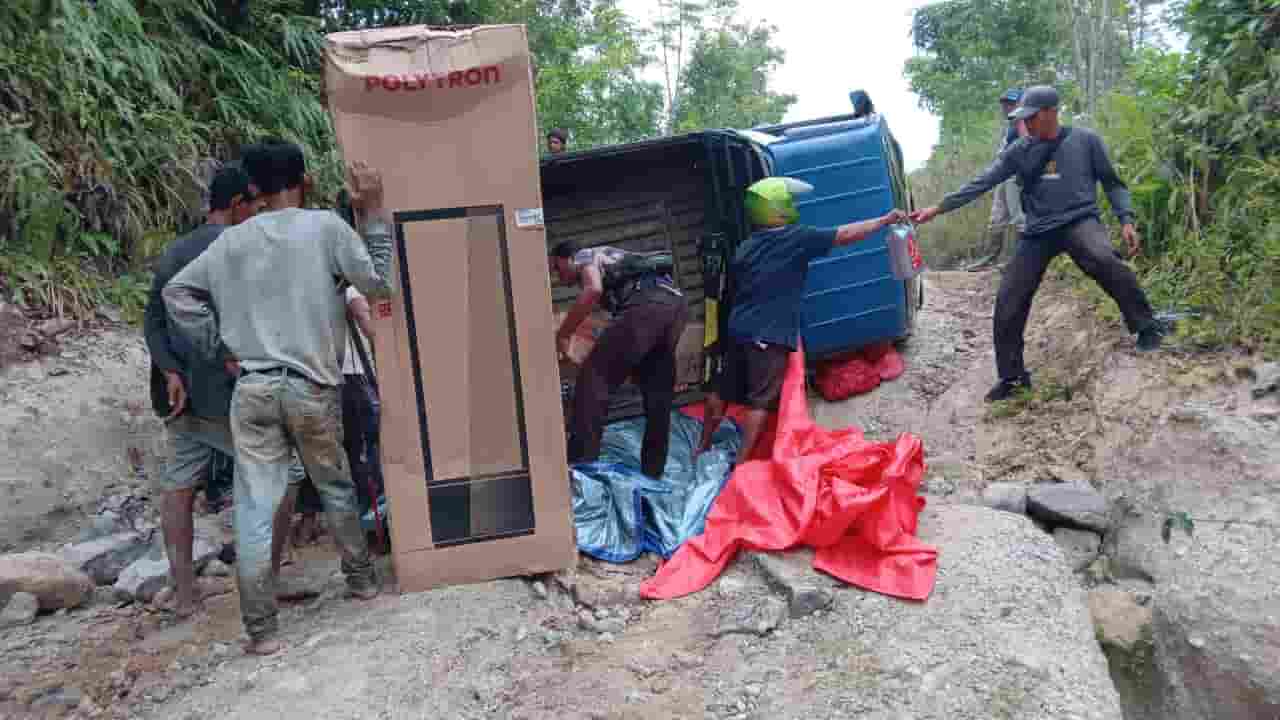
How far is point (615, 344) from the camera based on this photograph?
436 centimetres

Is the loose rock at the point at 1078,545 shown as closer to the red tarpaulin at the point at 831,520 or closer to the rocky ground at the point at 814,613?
the rocky ground at the point at 814,613

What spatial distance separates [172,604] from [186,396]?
0.84 meters

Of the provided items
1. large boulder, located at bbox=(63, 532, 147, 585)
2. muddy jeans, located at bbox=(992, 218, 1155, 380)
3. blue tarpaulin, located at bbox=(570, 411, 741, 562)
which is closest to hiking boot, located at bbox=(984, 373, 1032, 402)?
muddy jeans, located at bbox=(992, 218, 1155, 380)

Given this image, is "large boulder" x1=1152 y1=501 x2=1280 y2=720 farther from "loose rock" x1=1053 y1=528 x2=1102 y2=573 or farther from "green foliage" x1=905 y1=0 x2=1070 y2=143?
"green foliage" x1=905 y1=0 x2=1070 y2=143

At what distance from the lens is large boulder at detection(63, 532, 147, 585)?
3.82m

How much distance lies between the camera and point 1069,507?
12.5 ft

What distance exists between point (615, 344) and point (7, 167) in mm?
3257

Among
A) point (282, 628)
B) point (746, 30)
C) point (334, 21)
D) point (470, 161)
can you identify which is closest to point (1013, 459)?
point (470, 161)

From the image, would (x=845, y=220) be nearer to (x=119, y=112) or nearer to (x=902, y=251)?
(x=902, y=251)

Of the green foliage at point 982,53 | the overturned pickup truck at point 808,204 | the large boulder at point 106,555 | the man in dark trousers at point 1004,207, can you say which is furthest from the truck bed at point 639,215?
the green foliage at point 982,53

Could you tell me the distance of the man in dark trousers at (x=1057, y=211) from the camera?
433 cm

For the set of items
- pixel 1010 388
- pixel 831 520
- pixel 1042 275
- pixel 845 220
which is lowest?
pixel 831 520

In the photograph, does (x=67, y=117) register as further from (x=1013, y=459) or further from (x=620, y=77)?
(x=620, y=77)

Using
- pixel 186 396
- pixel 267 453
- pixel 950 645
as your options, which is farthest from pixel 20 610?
pixel 950 645
